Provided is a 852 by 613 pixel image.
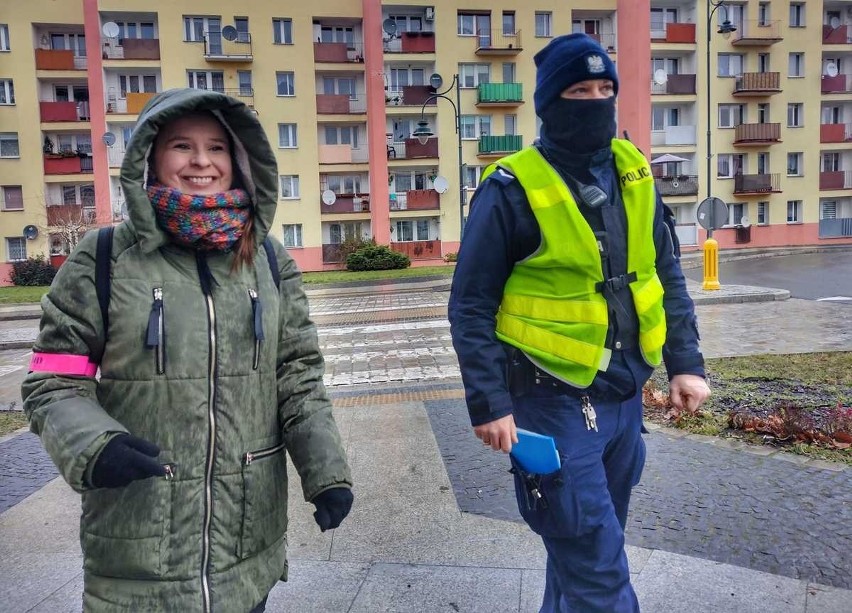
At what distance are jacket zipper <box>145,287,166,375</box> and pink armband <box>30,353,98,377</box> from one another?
175 mm

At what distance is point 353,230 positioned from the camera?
40156mm

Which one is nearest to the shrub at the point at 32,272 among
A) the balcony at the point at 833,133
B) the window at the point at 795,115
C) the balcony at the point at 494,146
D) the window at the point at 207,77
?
the window at the point at 207,77

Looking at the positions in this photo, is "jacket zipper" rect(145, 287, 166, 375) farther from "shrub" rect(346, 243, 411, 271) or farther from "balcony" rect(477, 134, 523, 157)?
"balcony" rect(477, 134, 523, 157)

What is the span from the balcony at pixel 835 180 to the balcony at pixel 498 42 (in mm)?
20161

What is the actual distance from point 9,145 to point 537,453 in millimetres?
43386

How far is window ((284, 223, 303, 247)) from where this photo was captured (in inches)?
1570

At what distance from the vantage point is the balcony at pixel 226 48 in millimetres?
37750

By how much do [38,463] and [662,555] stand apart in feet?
15.3

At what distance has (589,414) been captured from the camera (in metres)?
2.34

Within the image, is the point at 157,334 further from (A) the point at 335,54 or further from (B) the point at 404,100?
(A) the point at 335,54

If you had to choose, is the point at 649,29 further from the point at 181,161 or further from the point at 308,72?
the point at 181,161

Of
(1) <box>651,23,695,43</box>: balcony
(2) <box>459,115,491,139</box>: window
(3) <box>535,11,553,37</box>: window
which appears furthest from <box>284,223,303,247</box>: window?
(1) <box>651,23,695,43</box>: balcony

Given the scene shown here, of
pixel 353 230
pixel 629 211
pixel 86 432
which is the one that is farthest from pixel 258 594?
pixel 353 230

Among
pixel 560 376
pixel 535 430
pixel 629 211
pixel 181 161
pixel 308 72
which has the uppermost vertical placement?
pixel 308 72
